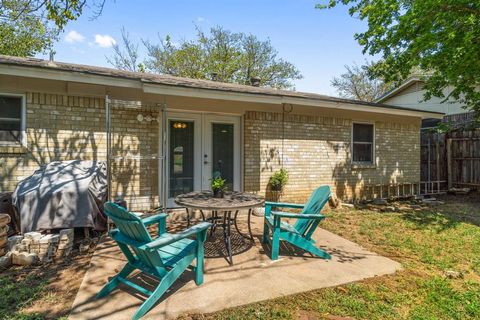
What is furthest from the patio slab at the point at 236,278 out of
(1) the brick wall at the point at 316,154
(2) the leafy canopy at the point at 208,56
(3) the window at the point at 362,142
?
(2) the leafy canopy at the point at 208,56

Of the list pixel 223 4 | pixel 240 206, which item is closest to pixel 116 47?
pixel 223 4

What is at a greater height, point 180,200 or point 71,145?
point 71,145

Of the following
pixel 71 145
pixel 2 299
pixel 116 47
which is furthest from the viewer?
pixel 116 47

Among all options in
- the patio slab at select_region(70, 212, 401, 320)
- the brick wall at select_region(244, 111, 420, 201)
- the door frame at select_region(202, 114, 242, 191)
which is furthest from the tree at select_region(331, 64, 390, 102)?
the patio slab at select_region(70, 212, 401, 320)

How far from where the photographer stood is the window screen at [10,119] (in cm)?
526

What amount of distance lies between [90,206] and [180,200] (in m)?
1.55

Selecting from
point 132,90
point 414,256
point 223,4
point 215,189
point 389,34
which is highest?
point 223,4

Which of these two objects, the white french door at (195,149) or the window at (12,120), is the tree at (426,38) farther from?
A: the window at (12,120)

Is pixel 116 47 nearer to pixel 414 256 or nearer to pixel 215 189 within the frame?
pixel 215 189

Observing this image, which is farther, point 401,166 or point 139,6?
point 401,166

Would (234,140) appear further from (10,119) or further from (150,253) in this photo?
(150,253)

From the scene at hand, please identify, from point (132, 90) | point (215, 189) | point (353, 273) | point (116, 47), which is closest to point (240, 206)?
point (215, 189)

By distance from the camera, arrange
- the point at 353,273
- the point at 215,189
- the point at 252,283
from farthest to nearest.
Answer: the point at 215,189, the point at 353,273, the point at 252,283

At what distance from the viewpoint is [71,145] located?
5.69 meters
